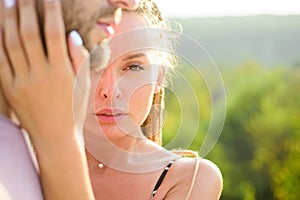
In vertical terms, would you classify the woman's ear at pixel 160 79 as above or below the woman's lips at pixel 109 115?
below

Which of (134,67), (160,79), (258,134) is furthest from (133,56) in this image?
(258,134)

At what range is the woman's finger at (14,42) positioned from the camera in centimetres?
51

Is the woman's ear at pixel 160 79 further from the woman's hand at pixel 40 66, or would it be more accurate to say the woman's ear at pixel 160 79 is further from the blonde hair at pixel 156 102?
the woman's hand at pixel 40 66

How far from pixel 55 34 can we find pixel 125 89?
48 centimetres

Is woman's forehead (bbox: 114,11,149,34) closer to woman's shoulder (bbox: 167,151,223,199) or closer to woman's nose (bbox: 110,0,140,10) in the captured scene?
woman's shoulder (bbox: 167,151,223,199)

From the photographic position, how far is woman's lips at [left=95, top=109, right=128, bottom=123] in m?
0.98

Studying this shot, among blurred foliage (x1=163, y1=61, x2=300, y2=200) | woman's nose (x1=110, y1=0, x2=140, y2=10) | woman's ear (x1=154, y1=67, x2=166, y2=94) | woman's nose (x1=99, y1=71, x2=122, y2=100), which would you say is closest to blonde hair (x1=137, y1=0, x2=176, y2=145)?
woman's ear (x1=154, y1=67, x2=166, y2=94)

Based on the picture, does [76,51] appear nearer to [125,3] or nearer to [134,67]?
[125,3]

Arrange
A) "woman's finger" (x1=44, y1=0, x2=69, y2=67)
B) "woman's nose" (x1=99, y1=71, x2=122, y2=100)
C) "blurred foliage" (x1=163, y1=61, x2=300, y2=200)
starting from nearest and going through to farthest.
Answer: "woman's finger" (x1=44, y1=0, x2=69, y2=67) → "woman's nose" (x1=99, y1=71, x2=122, y2=100) → "blurred foliage" (x1=163, y1=61, x2=300, y2=200)

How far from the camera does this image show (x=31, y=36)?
0.51m

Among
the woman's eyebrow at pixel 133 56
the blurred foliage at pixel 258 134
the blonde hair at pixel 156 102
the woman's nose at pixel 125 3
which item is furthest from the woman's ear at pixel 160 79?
the blurred foliage at pixel 258 134

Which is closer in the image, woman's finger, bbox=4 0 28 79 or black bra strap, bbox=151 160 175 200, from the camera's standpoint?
woman's finger, bbox=4 0 28 79

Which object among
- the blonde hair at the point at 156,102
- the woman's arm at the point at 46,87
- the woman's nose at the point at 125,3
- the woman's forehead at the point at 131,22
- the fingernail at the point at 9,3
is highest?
the fingernail at the point at 9,3

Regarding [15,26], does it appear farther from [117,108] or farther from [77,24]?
[117,108]
